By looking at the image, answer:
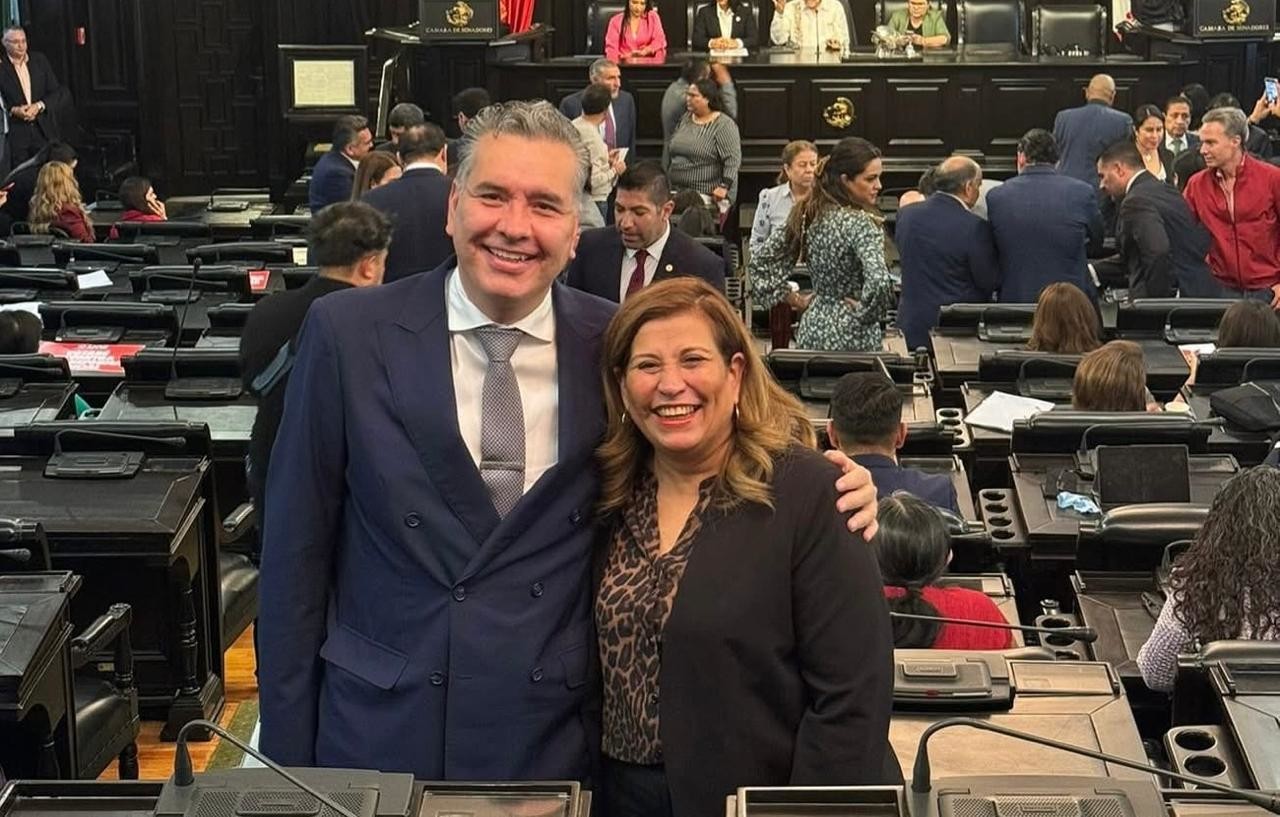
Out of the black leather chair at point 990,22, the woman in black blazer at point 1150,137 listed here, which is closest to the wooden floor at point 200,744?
the woman in black blazer at point 1150,137

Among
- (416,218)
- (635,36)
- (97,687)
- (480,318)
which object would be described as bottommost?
(97,687)

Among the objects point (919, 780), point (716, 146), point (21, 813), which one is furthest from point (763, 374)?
point (716, 146)

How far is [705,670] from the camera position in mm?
2559

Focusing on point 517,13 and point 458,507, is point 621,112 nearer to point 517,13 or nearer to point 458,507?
point 517,13

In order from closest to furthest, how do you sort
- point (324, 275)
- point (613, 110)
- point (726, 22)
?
point (324, 275), point (613, 110), point (726, 22)

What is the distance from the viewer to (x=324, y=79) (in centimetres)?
1471

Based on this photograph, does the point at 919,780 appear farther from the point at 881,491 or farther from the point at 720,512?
the point at 881,491

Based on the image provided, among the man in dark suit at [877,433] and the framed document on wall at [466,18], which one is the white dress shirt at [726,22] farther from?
the man in dark suit at [877,433]

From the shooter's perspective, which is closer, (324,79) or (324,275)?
(324,275)

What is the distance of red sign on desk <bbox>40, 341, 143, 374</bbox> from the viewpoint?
7262 mm

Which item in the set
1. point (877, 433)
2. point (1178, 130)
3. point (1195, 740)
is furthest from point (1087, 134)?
point (1195, 740)

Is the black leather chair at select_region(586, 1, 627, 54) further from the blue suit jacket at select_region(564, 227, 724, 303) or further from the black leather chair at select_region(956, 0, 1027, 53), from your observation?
the blue suit jacket at select_region(564, 227, 724, 303)

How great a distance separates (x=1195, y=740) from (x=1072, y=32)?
13186mm

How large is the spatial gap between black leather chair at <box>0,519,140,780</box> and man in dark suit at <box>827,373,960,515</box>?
1.80m
